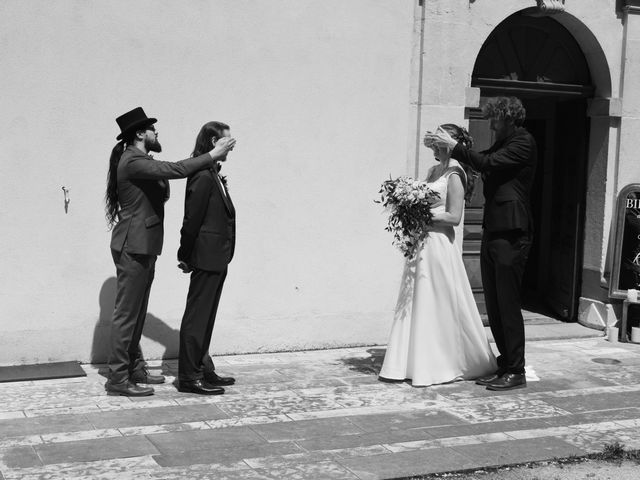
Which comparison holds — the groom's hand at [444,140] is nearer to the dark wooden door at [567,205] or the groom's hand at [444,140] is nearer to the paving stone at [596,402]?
the paving stone at [596,402]

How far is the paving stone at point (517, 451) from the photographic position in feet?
19.2

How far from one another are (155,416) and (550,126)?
21.2 feet

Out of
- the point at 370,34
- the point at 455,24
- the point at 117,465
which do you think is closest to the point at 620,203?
the point at 455,24

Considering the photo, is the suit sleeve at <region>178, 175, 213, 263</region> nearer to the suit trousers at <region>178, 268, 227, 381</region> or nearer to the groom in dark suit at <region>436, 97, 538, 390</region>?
the suit trousers at <region>178, 268, 227, 381</region>

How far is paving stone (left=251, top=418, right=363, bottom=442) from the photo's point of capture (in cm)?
→ 627

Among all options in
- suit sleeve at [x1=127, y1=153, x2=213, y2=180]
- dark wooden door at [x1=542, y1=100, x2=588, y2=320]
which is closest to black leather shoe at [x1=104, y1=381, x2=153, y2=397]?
suit sleeve at [x1=127, y1=153, x2=213, y2=180]

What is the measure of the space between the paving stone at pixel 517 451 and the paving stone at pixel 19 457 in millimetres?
2477

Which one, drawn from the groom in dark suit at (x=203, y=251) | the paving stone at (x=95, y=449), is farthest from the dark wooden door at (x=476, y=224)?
the paving stone at (x=95, y=449)

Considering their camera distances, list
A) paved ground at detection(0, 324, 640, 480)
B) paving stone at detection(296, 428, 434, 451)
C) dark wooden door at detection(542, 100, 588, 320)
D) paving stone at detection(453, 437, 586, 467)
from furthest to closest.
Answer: dark wooden door at detection(542, 100, 588, 320) < paving stone at detection(296, 428, 434, 451) < paving stone at detection(453, 437, 586, 467) < paved ground at detection(0, 324, 640, 480)

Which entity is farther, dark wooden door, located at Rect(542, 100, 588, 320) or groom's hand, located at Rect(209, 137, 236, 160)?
dark wooden door, located at Rect(542, 100, 588, 320)

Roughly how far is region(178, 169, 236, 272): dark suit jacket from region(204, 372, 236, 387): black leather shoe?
85cm

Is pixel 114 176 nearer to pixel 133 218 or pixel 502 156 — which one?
pixel 133 218

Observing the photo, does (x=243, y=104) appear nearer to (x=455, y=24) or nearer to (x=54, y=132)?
(x=54, y=132)

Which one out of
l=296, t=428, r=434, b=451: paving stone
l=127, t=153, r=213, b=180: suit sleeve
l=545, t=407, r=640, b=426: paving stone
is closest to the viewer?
l=296, t=428, r=434, b=451: paving stone
